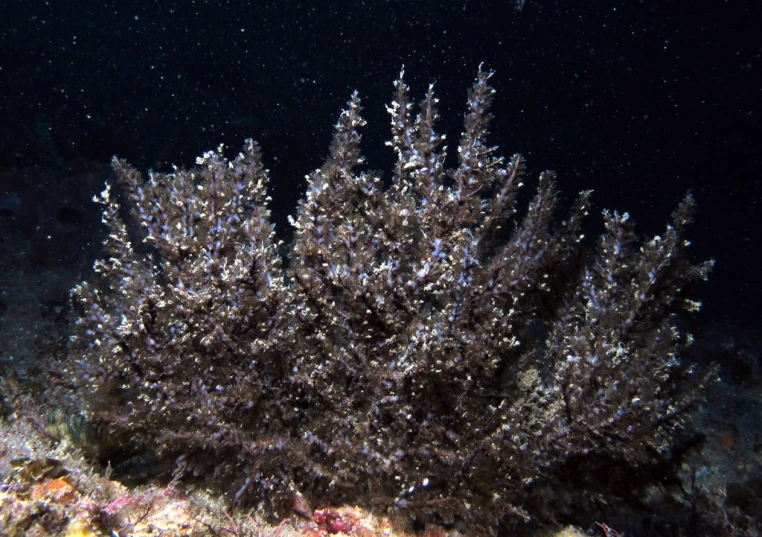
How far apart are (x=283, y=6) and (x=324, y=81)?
245cm

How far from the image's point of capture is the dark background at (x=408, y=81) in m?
9.59

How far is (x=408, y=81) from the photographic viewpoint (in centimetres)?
1002

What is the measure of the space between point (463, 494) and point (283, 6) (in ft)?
38.1

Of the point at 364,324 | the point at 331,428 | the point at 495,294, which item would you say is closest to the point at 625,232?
the point at 495,294

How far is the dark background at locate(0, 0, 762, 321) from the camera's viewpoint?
31.5 ft

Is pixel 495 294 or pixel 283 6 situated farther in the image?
pixel 283 6

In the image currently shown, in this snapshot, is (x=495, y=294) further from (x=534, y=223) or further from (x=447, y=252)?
(x=534, y=223)

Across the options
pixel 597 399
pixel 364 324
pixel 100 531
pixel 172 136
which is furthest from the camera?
pixel 172 136

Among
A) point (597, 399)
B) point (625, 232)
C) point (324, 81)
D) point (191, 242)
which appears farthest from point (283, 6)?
point (597, 399)

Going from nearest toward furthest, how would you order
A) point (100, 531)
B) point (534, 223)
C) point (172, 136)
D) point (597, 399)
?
point (100, 531) → point (597, 399) → point (534, 223) → point (172, 136)

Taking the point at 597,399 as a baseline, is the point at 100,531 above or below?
below

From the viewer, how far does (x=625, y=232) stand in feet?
11.1

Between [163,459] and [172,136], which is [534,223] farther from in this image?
[172,136]

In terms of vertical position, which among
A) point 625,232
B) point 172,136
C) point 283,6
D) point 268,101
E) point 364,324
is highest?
point 283,6
